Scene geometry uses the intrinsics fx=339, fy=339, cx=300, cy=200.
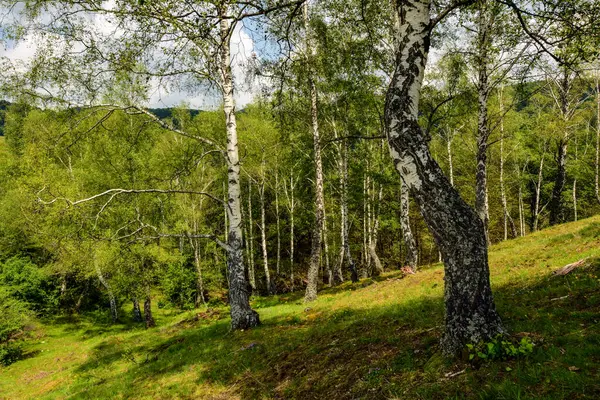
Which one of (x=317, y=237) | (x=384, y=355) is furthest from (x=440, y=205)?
(x=317, y=237)

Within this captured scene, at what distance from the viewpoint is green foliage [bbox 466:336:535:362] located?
4.62 metres

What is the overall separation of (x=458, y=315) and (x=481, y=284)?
0.57 meters

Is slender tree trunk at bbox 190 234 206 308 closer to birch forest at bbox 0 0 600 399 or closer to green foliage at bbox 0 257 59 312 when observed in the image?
birch forest at bbox 0 0 600 399

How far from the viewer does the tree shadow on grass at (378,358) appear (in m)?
4.34

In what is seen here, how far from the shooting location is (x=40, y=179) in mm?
31438

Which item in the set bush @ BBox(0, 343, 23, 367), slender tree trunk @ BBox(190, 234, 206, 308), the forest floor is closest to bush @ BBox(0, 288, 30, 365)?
bush @ BBox(0, 343, 23, 367)

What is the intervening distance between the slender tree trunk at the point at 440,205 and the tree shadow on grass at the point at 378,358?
1.97ft

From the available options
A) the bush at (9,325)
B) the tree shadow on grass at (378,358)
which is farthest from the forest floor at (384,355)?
the bush at (9,325)

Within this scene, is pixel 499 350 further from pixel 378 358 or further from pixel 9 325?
pixel 9 325

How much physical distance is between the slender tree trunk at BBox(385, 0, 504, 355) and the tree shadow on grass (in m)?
0.60

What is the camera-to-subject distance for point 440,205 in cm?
507

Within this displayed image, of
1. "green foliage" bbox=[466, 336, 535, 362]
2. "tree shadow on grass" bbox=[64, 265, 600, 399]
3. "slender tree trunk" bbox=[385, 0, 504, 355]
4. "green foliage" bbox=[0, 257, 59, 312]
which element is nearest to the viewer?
"tree shadow on grass" bbox=[64, 265, 600, 399]

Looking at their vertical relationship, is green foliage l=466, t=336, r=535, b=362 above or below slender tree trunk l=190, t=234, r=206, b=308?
above

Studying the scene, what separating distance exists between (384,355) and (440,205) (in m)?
3.25
